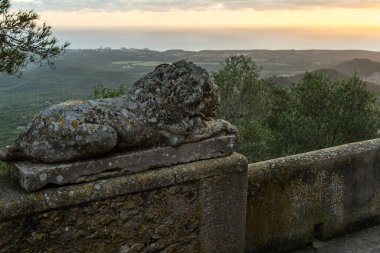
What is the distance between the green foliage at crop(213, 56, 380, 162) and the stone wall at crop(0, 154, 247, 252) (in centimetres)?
1866

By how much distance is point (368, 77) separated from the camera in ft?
237

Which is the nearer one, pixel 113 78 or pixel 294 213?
pixel 294 213

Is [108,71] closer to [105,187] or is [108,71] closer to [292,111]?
[292,111]

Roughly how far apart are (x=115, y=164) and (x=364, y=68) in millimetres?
82156

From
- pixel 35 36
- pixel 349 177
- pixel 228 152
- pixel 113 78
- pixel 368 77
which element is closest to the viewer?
pixel 228 152

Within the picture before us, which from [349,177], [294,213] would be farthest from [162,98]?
[349,177]

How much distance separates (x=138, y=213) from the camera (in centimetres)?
387

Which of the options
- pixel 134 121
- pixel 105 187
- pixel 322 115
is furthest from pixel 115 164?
pixel 322 115

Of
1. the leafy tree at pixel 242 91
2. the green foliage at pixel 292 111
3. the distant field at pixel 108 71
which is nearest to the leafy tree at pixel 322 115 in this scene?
the green foliage at pixel 292 111

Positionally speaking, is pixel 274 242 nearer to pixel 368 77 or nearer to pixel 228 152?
pixel 228 152

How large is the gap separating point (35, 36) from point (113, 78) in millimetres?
95678

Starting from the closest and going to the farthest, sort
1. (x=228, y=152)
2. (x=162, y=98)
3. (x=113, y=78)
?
1. (x=162, y=98)
2. (x=228, y=152)
3. (x=113, y=78)

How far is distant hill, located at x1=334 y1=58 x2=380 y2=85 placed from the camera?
71.8m

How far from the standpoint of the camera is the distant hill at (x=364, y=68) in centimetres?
7175
